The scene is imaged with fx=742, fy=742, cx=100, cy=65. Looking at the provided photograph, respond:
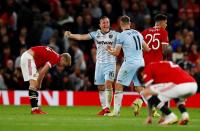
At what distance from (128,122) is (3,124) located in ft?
8.52

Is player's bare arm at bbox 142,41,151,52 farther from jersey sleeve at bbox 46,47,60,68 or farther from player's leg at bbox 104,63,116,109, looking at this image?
jersey sleeve at bbox 46,47,60,68

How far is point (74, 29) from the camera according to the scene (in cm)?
2609

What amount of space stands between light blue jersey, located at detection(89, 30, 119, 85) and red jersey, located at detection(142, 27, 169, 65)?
1053mm

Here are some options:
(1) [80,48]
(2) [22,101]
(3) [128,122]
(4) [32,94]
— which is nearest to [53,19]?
(1) [80,48]

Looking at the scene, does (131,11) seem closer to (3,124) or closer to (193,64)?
(193,64)

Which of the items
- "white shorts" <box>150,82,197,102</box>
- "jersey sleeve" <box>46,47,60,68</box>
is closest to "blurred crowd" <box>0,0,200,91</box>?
"jersey sleeve" <box>46,47,60,68</box>

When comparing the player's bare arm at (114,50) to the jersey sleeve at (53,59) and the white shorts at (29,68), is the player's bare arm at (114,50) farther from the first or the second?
the white shorts at (29,68)

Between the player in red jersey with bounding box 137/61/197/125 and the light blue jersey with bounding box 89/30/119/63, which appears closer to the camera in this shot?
the player in red jersey with bounding box 137/61/197/125

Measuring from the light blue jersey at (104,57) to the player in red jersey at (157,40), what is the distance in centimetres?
107

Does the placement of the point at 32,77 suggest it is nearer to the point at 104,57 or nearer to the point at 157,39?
the point at 104,57

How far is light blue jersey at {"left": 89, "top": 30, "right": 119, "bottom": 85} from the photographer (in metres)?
18.6

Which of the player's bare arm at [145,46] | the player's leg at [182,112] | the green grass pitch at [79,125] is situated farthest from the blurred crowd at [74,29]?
the player's leg at [182,112]

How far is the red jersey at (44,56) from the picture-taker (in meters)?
17.7

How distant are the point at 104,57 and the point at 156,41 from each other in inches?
60.5
